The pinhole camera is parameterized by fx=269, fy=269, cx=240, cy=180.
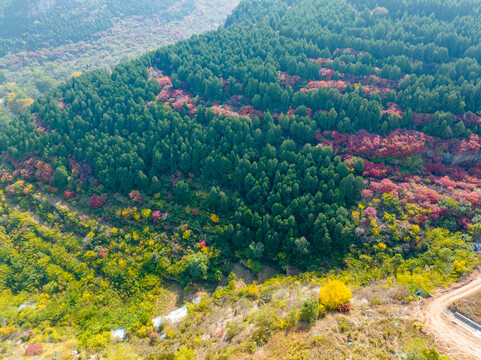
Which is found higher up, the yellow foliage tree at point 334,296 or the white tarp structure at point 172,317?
the yellow foliage tree at point 334,296

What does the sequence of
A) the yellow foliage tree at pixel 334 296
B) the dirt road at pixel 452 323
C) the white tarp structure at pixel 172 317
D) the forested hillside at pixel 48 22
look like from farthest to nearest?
the forested hillside at pixel 48 22 → the white tarp structure at pixel 172 317 → the yellow foliage tree at pixel 334 296 → the dirt road at pixel 452 323

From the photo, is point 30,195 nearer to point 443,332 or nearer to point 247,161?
point 247,161

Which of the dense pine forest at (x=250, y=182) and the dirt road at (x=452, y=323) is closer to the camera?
the dirt road at (x=452, y=323)

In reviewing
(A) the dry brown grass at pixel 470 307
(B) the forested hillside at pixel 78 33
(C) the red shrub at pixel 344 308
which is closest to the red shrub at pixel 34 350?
(C) the red shrub at pixel 344 308

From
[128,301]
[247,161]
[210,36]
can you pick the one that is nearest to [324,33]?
[210,36]

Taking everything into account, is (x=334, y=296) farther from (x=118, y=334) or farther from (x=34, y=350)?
(x=34, y=350)

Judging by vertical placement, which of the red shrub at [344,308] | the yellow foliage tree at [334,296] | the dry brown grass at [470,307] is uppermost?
the dry brown grass at [470,307]

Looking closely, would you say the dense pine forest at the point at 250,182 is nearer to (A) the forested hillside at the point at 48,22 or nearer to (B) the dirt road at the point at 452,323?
(B) the dirt road at the point at 452,323

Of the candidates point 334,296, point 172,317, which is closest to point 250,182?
point 334,296
